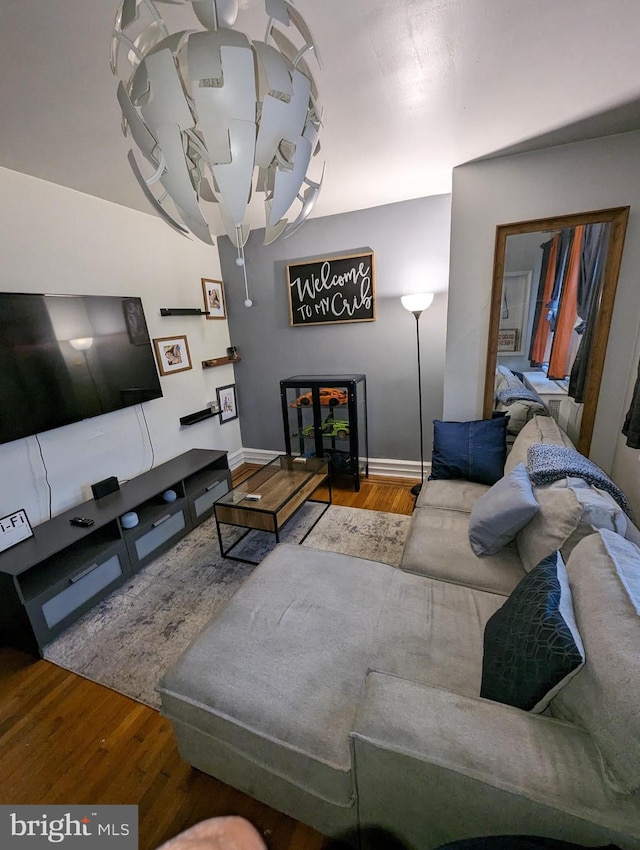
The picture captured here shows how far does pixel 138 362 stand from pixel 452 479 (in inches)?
95.8

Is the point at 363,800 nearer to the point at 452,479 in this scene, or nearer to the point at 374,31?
the point at 452,479

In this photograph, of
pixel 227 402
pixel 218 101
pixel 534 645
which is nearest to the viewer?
pixel 218 101

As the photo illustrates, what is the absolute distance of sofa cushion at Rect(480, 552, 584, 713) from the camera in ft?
2.65

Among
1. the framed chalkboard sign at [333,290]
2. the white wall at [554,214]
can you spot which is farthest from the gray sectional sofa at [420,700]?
the framed chalkboard sign at [333,290]

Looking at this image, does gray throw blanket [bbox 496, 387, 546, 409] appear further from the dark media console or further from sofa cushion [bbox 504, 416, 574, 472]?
the dark media console

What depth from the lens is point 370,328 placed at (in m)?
3.11

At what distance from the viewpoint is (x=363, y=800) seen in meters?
0.87

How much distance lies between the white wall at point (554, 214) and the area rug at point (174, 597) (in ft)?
4.60

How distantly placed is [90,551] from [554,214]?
342 cm

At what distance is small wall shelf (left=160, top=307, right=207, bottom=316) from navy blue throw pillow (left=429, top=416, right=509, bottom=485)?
2.30 meters

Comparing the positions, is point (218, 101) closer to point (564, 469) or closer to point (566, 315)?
point (564, 469)

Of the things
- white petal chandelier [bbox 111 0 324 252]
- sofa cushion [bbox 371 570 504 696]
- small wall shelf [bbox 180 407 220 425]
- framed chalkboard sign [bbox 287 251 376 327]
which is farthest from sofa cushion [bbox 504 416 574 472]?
small wall shelf [bbox 180 407 220 425]

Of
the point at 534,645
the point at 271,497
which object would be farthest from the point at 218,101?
the point at 271,497

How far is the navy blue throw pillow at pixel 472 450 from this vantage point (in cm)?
222
